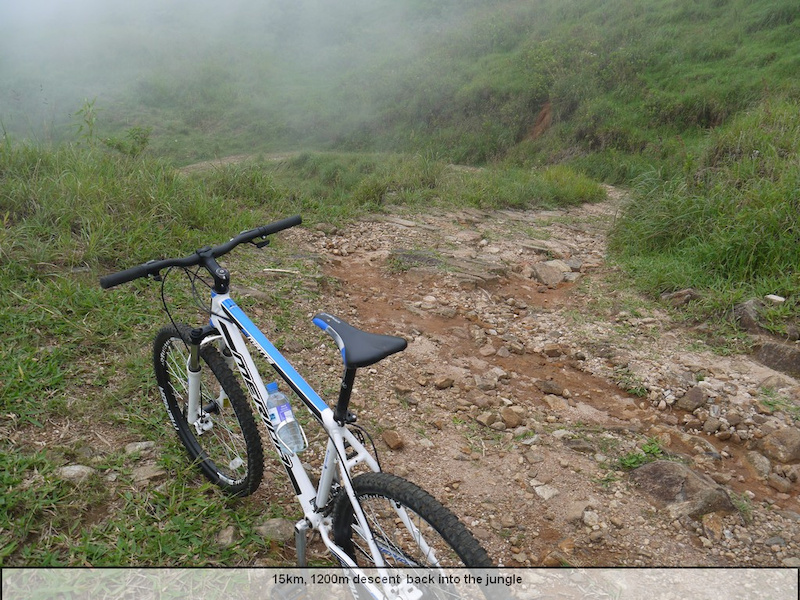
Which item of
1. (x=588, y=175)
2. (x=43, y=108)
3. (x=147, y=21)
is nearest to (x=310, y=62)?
(x=147, y=21)

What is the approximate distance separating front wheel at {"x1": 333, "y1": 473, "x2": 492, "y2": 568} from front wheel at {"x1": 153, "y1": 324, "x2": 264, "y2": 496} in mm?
575

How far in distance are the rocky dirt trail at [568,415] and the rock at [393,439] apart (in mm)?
19

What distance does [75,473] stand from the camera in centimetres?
238

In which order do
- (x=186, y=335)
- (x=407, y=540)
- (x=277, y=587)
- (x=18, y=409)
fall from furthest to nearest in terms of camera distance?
(x=18, y=409) < (x=186, y=335) < (x=277, y=587) < (x=407, y=540)

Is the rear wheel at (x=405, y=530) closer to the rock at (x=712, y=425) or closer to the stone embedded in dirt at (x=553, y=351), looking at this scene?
the rock at (x=712, y=425)

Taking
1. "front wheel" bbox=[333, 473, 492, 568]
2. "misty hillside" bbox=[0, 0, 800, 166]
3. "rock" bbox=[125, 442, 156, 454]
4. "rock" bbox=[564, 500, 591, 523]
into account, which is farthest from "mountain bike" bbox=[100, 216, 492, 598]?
"misty hillside" bbox=[0, 0, 800, 166]

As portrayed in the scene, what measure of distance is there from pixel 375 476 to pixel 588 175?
35.0ft

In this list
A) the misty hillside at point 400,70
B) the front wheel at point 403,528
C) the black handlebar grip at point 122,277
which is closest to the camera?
the front wheel at point 403,528

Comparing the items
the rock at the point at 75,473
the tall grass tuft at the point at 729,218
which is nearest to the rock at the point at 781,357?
the tall grass tuft at the point at 729,218

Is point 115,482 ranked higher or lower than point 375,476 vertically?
lower

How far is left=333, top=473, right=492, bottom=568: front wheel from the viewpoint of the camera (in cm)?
152

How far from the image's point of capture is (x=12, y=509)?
84.8 inches

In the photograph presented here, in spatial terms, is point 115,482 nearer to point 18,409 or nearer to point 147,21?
point 18,409

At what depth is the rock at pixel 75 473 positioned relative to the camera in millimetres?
2348
